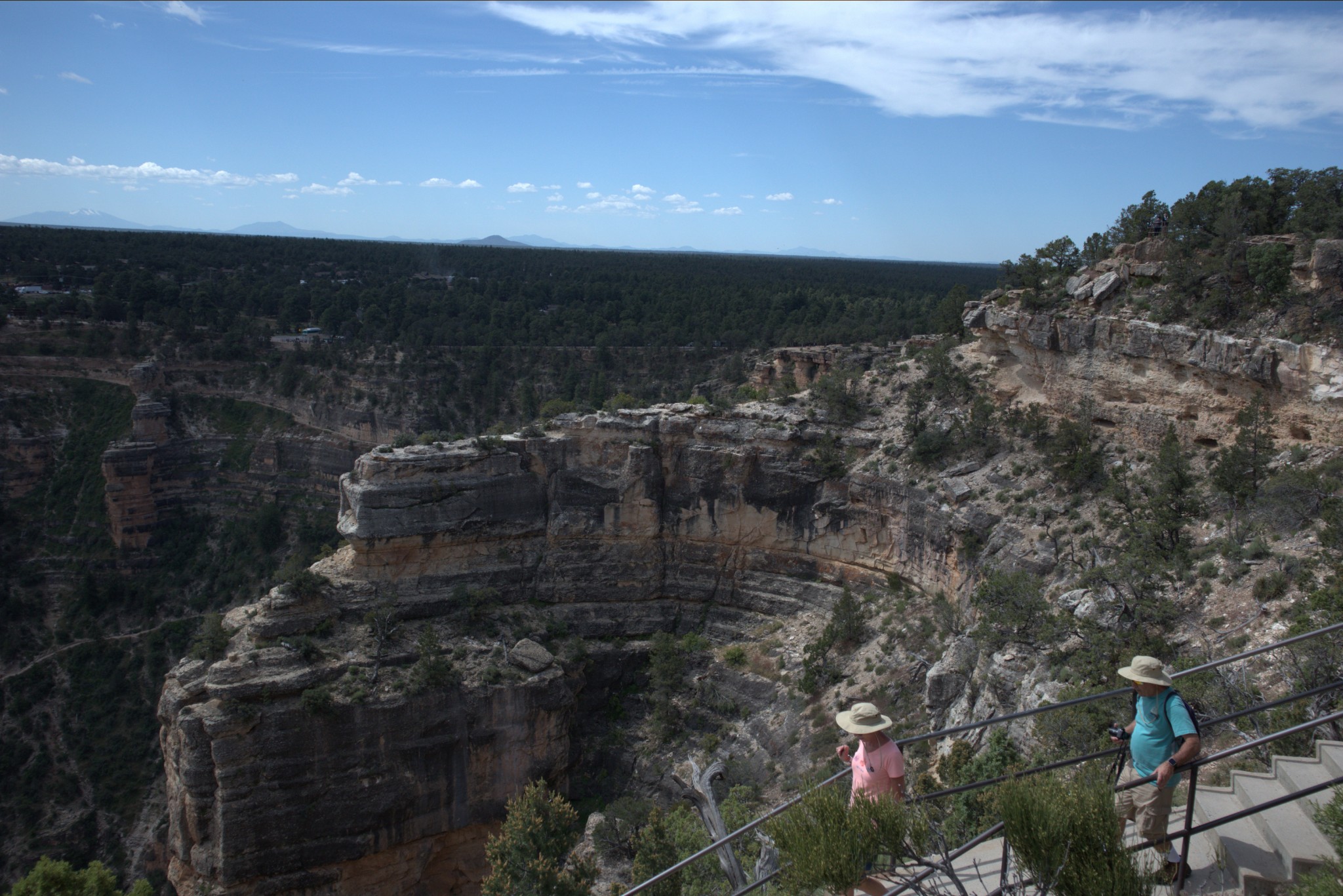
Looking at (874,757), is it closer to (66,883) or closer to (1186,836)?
(1186,836)

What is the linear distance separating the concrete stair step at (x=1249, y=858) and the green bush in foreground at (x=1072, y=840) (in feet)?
4.45

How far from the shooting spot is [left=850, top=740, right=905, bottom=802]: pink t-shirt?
8.02 m

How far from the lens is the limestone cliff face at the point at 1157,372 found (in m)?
20.5

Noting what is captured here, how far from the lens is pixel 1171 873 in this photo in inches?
289

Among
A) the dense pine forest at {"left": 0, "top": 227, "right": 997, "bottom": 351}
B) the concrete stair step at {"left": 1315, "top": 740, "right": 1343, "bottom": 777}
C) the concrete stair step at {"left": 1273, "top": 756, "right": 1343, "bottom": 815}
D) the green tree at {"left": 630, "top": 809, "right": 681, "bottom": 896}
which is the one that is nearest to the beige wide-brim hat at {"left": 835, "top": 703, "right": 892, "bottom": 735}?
the concrete stair step at {"left": 1273, "top": 756, "right": 1343, "bottom": 815}

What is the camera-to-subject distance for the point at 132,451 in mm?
49750

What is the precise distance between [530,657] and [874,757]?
23021 mm

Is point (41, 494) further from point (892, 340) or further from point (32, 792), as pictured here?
point (892, 340)

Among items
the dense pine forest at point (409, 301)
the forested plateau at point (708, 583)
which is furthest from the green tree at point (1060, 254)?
the dense pine forest at point (409, 301)

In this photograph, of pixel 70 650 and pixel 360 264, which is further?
pixel 360 264

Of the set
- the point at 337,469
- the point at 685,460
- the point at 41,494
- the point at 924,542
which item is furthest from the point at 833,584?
→ the point at 41,494

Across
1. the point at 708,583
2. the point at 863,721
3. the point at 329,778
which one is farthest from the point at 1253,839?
the point at 708,583

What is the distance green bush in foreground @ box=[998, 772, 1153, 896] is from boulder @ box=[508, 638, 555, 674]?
2439 cm

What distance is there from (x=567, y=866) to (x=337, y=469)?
37.9 m
